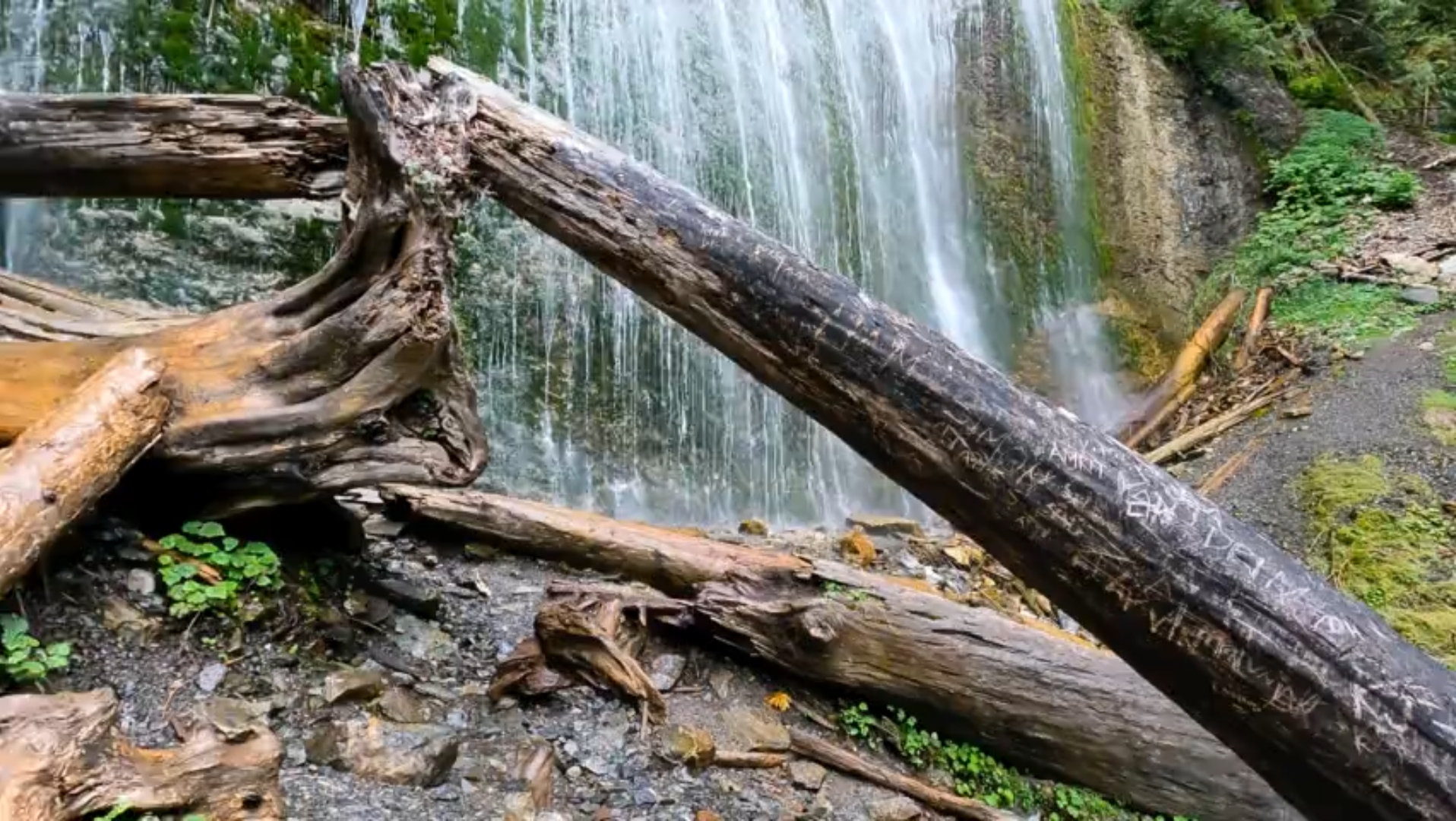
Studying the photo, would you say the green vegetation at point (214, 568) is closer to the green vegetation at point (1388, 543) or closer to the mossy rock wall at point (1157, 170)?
the green vegetation at point (1388, 543)

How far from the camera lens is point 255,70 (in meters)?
6.14

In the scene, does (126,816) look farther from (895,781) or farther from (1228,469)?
(1228,469)

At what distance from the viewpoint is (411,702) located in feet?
9.96

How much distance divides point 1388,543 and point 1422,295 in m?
4.74

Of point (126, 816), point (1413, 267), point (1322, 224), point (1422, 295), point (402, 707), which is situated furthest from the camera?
point (1322, 224)

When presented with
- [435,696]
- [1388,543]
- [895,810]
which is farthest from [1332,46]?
[435,696]

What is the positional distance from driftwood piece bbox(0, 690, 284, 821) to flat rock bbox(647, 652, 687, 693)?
166 cm

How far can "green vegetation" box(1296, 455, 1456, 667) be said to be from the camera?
553 centimetres

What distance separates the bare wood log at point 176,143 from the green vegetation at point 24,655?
165 centimetres

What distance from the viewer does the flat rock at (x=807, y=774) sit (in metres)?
3.48

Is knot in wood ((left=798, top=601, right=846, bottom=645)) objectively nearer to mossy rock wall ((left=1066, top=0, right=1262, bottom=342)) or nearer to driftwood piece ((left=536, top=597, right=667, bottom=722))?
driftwood piece ((left=536, top=597, right=667, bottom=722))

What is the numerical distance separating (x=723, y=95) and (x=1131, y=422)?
552 cm

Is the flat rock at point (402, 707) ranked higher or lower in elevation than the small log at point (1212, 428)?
higher

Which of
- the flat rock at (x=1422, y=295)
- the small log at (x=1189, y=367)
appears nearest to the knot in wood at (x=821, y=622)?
the small log at (x=1189, y=367)
